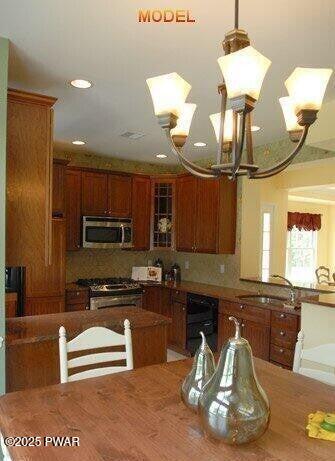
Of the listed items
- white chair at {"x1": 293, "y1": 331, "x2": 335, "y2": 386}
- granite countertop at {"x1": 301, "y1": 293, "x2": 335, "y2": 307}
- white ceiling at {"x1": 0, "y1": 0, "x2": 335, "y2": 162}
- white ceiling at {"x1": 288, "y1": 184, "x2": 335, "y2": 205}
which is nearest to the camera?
white ceiling at {"x1": 0, "y1": 0, "x2": 335, "y2": 162}

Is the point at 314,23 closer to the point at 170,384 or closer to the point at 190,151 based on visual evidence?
the point at 170,384

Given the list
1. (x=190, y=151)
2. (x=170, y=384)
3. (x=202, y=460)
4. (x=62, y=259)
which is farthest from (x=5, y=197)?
(x=190, y=151)

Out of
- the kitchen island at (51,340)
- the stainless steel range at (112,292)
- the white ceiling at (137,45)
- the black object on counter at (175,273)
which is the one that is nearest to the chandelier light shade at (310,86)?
the white ceiling at (137,45)

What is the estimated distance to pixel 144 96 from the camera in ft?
9.55

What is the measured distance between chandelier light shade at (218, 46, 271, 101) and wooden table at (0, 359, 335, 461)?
1179 mm

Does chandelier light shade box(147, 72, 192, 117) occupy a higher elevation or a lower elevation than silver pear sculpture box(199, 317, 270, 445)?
higher

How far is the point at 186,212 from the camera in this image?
5102mm

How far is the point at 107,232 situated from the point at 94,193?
560 mm

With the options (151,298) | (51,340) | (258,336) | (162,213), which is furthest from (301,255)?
(51,340)

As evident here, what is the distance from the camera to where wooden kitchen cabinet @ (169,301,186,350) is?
4668 millimetres

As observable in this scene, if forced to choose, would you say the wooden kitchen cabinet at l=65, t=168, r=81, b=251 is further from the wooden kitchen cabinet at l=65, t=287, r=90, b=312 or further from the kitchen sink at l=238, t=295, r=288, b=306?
the kitchen sink at l=238, t=295, r=288, b=306

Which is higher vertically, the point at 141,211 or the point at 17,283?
the point at 141,211

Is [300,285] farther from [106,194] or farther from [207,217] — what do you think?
[106,194]

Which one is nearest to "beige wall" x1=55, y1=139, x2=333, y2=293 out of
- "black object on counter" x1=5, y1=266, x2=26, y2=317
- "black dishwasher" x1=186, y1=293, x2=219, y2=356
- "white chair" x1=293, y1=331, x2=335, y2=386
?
"black dishwasher" x1=186, y1=293, x2=219, y2=356
